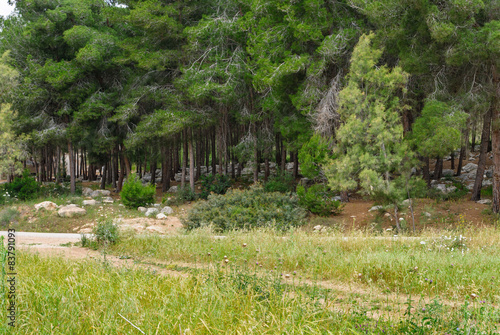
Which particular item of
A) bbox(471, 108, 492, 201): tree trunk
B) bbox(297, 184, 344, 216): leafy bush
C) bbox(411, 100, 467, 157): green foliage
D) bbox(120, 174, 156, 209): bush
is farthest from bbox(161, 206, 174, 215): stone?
bbox(471, 108, 492, 201): tree trunk

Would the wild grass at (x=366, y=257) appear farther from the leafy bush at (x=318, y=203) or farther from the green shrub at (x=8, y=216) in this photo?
the green shrub at (x=8, y=216)

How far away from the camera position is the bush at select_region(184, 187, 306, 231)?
39.7 ft

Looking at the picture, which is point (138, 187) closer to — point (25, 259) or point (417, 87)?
point (25, 259)

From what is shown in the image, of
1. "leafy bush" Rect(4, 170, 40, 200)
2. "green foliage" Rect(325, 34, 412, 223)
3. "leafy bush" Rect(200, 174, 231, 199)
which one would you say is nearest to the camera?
"green foliage" Rect(325, 34, 412, 223)

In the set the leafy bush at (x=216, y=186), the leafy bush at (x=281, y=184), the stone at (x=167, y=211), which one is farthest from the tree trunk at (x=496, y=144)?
the leafy bush at (x=216, y=186)

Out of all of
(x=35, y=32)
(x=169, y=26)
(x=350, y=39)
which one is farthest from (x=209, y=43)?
A: (x=35, y=32)

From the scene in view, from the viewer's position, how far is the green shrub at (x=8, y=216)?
15.6 metres

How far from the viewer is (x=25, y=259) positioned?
264 inches

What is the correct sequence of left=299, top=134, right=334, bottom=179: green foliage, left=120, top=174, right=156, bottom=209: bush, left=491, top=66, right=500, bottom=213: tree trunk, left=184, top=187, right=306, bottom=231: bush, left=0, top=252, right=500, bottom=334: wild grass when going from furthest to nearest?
left=120, top=174, right=156, bottom=209: bush, left=299, top=134, right=334, bottom=179: green foliage, left=491, top=66, right=500, bottom=213: tree trunk, left=184, top=187, right=306, bottom=231: bush, left=0, top=252, right=500, bottom=334: wild grass

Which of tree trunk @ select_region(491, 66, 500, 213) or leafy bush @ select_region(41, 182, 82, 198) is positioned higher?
tree trunk @ select_region(491, 66, 500, 213)

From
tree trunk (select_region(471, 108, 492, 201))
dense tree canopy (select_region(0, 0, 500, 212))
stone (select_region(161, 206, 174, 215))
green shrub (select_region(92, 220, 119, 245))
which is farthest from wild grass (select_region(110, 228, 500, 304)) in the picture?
stone (select_region(161, 206, 174, 215))

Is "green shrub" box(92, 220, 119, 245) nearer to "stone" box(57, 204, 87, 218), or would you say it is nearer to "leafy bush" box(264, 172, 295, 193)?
"stone" box(57, 204, 87, 218)

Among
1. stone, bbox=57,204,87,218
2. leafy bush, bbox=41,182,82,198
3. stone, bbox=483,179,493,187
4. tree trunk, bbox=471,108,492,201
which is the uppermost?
tree trunk, bbox=471,108,492,201

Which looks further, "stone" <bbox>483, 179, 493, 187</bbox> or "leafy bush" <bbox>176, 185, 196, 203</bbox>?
"leafy bush" <bbox>176, 185, 196, 203</bbox>
